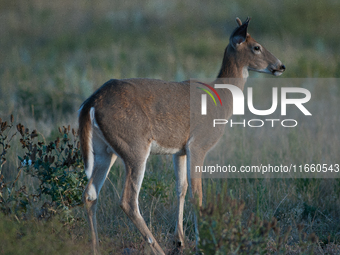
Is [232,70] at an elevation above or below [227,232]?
above

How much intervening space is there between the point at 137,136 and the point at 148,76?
30.3 ft

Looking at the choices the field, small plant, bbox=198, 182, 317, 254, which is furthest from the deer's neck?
small plant, bbox=198, 182, 317, 254

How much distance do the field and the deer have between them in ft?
1.12

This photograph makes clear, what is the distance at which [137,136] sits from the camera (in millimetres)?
5129

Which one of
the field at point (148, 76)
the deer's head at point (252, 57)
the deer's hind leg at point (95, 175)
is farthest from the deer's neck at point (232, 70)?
the deer's hind leg at point (95, 175)

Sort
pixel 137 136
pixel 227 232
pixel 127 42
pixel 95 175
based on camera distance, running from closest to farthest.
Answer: pixel 227 232, pixel 137 136, pixel 95 175, pixel 127 42

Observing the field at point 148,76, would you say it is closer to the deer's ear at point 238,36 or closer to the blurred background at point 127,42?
the blurred background at point 127,42

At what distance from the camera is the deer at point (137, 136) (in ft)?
16.7

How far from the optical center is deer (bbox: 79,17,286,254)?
5.09 metres

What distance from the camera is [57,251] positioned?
430 cm

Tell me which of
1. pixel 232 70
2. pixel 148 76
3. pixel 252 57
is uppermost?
pixel 252 57

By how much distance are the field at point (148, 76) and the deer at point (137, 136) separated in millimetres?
343

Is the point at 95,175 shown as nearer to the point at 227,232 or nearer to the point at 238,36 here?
the point at 227,232

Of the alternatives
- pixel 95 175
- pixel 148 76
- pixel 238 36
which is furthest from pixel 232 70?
pixel 148 76
